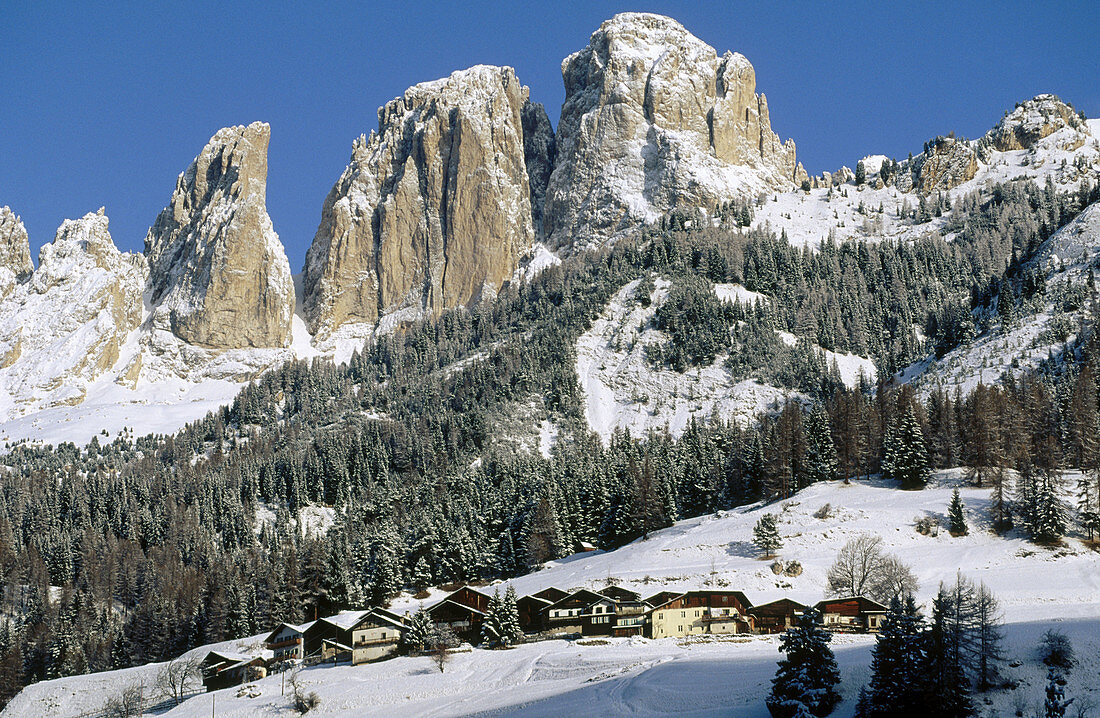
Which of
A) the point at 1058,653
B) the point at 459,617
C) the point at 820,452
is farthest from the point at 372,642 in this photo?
the point at 820,452

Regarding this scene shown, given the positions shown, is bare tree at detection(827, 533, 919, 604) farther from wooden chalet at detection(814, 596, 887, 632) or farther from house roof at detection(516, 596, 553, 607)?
house roof at detection(516, 596, 553, 607)

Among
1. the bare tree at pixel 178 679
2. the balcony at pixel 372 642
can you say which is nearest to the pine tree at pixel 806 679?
the balcony at pixel 372 642

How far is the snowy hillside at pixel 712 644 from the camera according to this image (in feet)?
200

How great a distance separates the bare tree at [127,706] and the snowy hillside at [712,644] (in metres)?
2.95

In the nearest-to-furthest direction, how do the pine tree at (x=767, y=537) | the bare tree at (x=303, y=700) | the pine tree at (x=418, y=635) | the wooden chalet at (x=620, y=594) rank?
the bare tree at (x=303, y=700)
the pine tree at (x=418, y=635)
the wooden chalet at (x=620, y=594)
the pine tree at (x=767, y=537)

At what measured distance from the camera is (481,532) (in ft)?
434

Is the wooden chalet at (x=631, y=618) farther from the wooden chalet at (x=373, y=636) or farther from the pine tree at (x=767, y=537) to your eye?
the pine tree at (x=767, y=537)

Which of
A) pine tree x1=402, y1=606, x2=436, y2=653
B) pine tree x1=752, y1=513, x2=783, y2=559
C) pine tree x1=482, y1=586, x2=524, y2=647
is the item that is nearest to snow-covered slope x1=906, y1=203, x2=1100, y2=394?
pine tree x1=752, y1=513, x2=783, y2=559

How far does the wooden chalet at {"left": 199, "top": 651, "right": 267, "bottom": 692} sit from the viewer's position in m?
89.9

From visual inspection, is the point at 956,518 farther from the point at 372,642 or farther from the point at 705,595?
the point at 372,642

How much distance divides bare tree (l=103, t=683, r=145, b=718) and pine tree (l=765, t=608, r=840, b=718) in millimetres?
53071

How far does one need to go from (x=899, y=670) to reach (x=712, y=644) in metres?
29.9

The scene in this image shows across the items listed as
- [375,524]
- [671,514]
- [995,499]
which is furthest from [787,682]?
[375,524]

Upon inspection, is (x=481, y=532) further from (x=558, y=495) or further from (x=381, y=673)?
(x=381, y=673)
